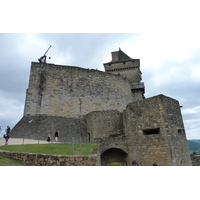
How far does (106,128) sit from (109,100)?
5873mm

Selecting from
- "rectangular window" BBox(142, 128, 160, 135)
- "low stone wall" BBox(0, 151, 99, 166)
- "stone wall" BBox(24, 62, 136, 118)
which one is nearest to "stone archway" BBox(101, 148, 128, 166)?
"rectangular window" BBox(142, 128, 160, 135)

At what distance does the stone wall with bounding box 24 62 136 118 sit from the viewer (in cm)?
1420

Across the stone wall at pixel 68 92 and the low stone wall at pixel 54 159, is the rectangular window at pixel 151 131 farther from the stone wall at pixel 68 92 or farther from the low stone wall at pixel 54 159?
the stone wall at pixel 68 92

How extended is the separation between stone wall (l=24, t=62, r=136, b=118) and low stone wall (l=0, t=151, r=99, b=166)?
8558 mm

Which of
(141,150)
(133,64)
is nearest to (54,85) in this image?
(141,150)

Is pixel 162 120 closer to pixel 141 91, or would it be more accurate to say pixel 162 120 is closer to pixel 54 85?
pixel 54 85

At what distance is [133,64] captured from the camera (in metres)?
25.6

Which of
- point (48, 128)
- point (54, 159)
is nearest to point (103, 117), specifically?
point (48, 128)

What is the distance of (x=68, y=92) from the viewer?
15453 millimetres

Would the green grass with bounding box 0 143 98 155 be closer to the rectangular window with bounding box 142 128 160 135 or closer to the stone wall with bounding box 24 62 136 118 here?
the rectangular window with bounding box 142 128 160 135

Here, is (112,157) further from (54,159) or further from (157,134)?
(54,159)

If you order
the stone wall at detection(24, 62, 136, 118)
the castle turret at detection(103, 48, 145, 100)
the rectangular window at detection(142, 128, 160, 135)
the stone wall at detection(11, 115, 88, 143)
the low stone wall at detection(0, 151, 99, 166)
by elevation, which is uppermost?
the castle turret at detection(103, 48, 145, 100)

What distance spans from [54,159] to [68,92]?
10.6 meters

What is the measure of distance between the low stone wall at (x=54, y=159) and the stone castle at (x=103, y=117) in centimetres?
181
